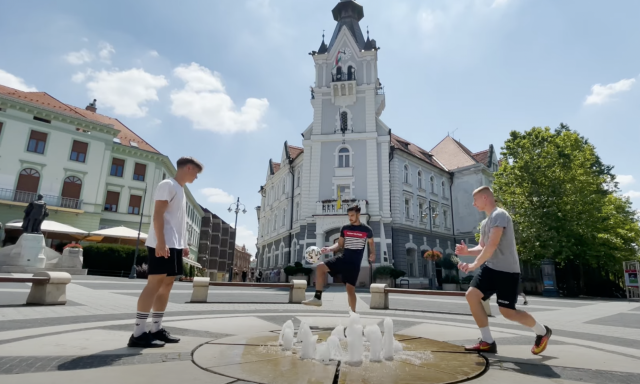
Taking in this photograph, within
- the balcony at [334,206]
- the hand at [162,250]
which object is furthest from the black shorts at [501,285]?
the balcony at [334,206]

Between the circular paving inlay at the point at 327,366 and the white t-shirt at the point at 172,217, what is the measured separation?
1.11m

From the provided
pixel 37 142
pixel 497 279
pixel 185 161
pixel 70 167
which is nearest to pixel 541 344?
pixel 497 279

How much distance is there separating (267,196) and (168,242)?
37832 millimetres

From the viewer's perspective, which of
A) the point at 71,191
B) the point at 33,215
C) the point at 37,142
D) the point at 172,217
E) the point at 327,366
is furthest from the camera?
the point at 71,191

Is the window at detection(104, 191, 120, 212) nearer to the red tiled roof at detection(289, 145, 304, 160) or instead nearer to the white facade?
the white facade

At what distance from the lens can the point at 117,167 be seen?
32.8 m

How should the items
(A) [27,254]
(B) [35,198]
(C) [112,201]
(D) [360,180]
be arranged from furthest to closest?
(C) [112,201] < (B) [35,198] < (D) [360,180] < (A) [27,254]

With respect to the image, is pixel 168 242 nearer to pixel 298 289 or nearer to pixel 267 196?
pixel 298 289

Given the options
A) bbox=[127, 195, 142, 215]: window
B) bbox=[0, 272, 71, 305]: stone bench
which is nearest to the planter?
bbox=[0, 272, 71, 305]: stone bench

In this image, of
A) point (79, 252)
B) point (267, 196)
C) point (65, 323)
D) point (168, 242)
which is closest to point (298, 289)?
point (65, 323)

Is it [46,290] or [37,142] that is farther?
[37,142]

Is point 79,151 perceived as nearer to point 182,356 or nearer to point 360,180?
point 360,180

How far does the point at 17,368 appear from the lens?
7.42ft

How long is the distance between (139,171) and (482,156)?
36.3m
